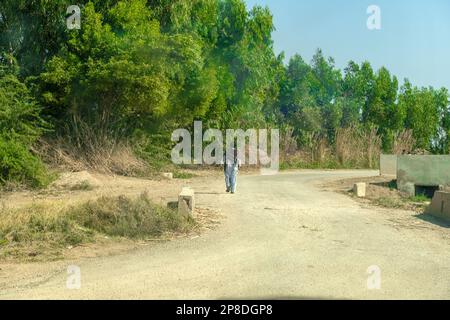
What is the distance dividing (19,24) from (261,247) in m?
17.9

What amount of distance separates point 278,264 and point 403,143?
35.5m

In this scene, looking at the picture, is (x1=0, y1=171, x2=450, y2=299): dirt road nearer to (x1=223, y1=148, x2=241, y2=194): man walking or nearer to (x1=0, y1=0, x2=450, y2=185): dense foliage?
(x1=223, y1=148, x2=241, y2=194): man walking

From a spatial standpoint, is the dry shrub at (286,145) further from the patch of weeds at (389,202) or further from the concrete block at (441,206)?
the concrete block at (441,206)

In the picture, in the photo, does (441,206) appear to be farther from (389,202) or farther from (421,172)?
(421,172)

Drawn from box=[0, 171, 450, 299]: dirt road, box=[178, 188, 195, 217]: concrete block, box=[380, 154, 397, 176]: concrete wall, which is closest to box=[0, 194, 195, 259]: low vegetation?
box=[178, 188, 195, 217]: concrete block

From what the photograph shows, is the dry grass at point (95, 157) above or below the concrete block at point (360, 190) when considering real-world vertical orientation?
above

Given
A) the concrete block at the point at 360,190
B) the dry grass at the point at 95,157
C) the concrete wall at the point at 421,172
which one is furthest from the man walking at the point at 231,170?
the dry grass at the point at 95,157

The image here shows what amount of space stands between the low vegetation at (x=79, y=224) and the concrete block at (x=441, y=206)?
20.4 ft

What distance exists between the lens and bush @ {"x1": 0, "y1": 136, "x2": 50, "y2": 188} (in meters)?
16.8

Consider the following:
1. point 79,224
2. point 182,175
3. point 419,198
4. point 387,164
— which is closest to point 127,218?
point 79,224

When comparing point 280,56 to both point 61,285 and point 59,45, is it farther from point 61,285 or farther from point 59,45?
point 61,285

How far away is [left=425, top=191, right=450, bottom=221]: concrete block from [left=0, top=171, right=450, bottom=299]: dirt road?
861mm

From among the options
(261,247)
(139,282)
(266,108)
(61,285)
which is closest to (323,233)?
(261,247)

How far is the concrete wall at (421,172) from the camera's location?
19.0m
